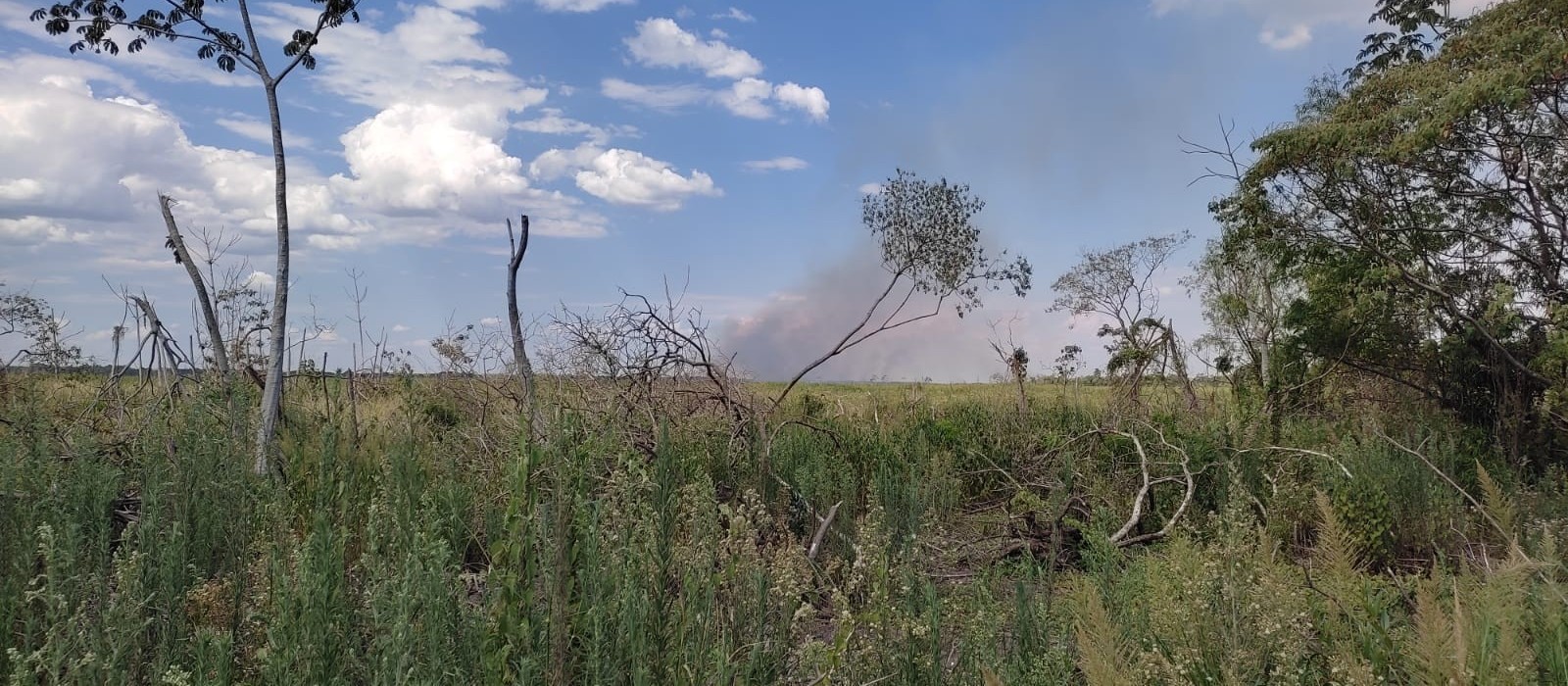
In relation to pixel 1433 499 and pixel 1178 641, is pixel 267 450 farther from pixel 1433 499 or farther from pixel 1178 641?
pixel 1433 499

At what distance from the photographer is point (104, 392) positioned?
8555mm

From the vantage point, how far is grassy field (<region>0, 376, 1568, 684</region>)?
2488 mm

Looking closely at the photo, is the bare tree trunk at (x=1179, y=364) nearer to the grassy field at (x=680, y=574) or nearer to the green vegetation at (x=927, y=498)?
the green vegetation at (x=927, y=498)

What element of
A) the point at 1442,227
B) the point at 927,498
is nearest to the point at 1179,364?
the point at 1442,227

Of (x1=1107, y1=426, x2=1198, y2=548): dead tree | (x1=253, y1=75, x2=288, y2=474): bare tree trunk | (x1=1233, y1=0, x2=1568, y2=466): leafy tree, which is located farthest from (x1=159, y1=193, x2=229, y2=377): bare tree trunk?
(x1=1233, y1=0, x2=1568, y2=466): leafy tree

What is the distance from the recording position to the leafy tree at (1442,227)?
→ 942 centimetres

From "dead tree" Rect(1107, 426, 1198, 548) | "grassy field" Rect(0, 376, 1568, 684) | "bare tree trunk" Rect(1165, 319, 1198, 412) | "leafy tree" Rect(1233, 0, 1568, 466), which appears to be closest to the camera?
"grassy field" Rect(0, 376, 1568, 684)

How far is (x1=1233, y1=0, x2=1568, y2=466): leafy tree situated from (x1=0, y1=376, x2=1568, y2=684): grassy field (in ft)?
10.4

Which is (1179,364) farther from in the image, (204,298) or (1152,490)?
(204,298)

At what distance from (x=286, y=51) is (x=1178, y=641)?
8.95 meters

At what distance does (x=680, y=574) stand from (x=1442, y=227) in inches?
405

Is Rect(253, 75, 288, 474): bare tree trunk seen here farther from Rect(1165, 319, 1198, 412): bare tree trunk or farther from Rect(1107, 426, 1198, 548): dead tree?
Rect(1165, 319, 1198, 412): bare tree trunk

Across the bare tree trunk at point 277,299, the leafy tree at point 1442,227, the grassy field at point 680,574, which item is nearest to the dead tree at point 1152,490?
the grassy field at point 680,574

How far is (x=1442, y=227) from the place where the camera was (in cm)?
1034
